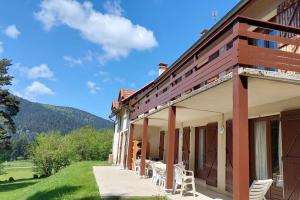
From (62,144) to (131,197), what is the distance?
38.8 metres

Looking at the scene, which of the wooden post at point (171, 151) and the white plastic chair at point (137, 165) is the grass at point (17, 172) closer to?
the white plastic chair at point (137, 165)

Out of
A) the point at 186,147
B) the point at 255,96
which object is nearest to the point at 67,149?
the point at 186,147

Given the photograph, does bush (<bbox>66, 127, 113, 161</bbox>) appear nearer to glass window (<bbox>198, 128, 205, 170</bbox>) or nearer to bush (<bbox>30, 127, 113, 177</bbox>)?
bush (<bbox>30, 127, 113, 177</bbox>)

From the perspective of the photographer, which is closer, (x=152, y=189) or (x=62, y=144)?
(x=152, y=189)

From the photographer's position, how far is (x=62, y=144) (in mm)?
46562

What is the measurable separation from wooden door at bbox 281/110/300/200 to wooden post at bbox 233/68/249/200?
2.67m

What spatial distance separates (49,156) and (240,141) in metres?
42.8

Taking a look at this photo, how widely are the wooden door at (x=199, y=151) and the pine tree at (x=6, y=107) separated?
32.8m

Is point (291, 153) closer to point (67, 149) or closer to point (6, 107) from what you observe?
point (67, 149)

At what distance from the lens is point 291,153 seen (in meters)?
8.34

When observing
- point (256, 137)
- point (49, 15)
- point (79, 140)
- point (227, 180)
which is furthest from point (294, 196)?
point (79, 140)

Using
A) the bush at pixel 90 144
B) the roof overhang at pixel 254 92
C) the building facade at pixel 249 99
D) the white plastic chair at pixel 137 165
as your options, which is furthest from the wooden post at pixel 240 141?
the bush at pixel 90 144

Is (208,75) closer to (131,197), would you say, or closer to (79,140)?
(131,197)

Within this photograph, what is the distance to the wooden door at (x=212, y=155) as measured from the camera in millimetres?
Answer: 12523
